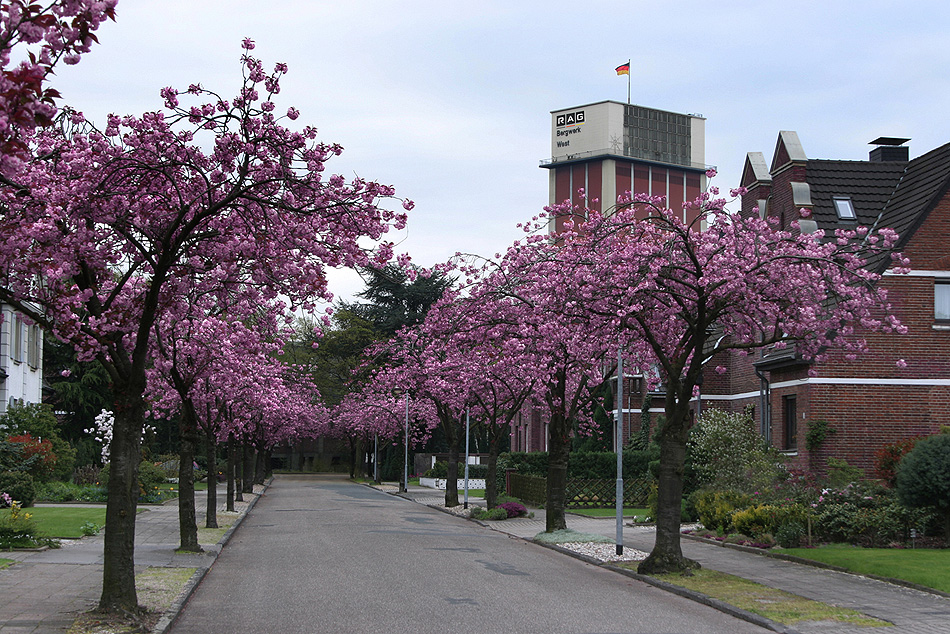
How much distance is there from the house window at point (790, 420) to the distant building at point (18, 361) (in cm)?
2438

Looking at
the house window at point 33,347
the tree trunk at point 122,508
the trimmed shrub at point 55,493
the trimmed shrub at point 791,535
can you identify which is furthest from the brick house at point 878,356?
the house window at point 33,347

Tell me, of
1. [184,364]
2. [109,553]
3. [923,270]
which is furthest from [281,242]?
[923,270]

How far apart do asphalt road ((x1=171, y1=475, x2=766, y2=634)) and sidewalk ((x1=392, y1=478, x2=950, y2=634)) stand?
1.73 m

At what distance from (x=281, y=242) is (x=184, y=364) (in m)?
10.0

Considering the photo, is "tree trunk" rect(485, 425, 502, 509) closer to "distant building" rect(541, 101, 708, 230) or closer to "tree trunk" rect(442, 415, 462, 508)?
"tree trunk" rect(442, 415, 462, 508)

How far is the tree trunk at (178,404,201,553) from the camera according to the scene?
19.4 m

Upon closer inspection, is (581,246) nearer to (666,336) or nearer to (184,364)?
(666,336)

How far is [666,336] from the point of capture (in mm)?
19219

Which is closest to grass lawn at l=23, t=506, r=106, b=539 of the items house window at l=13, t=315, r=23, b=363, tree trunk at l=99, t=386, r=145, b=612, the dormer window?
house window at l=13, t=315, r=23, b=363

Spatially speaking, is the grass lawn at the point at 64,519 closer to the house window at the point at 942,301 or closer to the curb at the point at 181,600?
the curb at the point at 181,600

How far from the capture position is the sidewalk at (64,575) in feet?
35.9

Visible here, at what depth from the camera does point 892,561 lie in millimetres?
16781

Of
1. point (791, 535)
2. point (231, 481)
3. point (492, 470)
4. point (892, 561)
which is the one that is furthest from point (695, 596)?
point (231, 481)

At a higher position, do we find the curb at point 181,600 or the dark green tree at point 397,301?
the dark green tree at point 397,301
